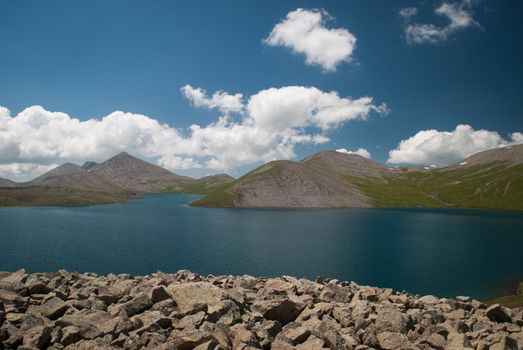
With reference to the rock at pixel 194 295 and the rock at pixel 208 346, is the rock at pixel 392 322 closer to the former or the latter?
the rock at pixel 194 295

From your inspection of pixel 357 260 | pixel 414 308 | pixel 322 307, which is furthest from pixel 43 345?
pixel 357 260

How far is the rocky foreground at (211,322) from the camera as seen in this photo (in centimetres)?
1892

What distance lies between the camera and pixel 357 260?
92.1 m

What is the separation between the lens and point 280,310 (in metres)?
24.0

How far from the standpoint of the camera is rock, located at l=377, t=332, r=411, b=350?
20438mm

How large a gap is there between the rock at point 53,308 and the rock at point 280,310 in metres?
12.5

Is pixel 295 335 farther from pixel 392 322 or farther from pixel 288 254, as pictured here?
pixel 288 254

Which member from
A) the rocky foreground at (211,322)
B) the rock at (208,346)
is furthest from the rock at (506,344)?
the rock at (208,346)

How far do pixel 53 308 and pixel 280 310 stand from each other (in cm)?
1445

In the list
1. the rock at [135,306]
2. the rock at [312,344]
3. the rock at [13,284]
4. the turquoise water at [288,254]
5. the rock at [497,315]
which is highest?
the rock at [13,284]

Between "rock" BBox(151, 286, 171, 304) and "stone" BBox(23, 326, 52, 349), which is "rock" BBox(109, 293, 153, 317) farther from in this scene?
"stone" BBox(23, 326, 52, 349)

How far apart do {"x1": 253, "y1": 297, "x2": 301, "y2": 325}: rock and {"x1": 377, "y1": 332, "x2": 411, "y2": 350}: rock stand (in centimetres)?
568

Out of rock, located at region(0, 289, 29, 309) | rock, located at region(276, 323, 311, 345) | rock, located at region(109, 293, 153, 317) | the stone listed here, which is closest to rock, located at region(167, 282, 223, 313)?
rock, located at region(109, 293, 153, 317)

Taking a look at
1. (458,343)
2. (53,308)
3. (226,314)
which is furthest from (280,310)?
(53,308)
